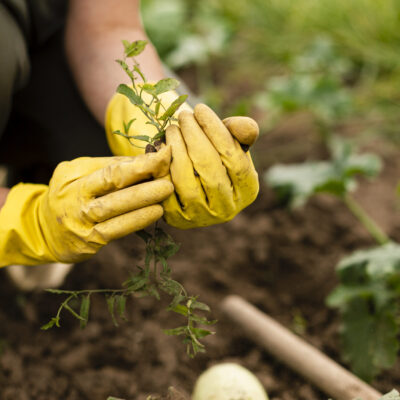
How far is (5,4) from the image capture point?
142 cm

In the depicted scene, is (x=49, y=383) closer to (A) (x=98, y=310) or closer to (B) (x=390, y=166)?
(A) (x=98, y=310)

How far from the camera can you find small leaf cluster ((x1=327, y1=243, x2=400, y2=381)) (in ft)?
4.50

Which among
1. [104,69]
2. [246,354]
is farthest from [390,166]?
[104,69]

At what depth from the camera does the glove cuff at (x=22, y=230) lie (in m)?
1.09

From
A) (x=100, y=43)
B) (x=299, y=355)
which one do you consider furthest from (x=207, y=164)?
(x=100, y=43)

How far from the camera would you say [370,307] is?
150cm

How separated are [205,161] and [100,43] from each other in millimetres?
801

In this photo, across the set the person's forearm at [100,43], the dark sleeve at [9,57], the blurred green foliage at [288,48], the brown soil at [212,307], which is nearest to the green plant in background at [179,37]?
the blurred green foliage at [288,48]

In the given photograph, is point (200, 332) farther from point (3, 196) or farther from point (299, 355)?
point (3, 196)

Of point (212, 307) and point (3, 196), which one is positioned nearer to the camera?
point (3, 196)

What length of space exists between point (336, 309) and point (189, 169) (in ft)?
3.17

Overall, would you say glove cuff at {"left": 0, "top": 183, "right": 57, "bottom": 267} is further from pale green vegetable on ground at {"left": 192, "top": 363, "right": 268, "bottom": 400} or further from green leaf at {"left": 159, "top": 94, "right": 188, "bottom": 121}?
pale green vegetable on ground at {"left": 192, "top": 363, "right": 268, "bottom": 400}

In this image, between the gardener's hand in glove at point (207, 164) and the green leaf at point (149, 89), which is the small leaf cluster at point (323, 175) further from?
the green leaf at point (149, 89)

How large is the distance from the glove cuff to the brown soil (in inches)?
17.0
